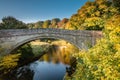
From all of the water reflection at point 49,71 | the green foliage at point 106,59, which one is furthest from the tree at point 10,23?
the green foliage at point 106,59

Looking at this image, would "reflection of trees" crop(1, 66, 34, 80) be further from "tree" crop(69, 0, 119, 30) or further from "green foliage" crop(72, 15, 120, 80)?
"tree" crop(69, 0, 119, 30)

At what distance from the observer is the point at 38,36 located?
25.1 meters

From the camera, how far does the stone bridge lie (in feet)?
80.9

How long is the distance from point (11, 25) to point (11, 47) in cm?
1142

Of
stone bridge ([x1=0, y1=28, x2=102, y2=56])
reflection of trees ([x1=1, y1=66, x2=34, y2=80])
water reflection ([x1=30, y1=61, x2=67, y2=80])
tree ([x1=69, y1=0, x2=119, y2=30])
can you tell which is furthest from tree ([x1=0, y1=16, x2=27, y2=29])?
reflection of trees ([x1=1, y1=66, x2=34, y2=80])

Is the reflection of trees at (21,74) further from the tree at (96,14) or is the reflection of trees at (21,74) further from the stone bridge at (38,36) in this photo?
the tree at (96,14)

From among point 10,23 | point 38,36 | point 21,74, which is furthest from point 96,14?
point 10,23

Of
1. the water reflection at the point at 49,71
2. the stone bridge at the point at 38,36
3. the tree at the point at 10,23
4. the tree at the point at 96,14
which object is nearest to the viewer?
the water reflection at the point at 49,71

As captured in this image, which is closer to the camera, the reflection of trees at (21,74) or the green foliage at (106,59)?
the green foliage at (106,59)

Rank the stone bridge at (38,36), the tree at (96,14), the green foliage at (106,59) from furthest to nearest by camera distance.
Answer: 1. the tree at (96,14)
2. the stone bridge at (38,36)
3. the green foliage at (106,59)

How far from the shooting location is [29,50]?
33500 millimetres

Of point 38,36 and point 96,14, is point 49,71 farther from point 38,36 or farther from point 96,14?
point 96,14

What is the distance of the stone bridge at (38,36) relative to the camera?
24.7 metres

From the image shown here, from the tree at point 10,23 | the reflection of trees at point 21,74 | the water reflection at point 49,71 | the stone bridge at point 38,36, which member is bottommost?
the water reflection at point 49,71
